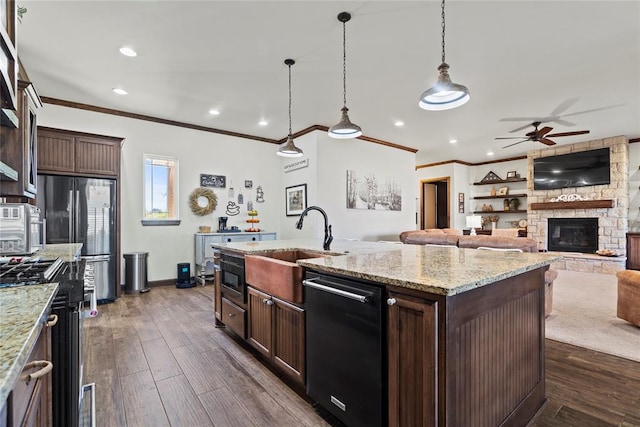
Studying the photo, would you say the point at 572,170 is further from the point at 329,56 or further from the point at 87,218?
the point at 87,218

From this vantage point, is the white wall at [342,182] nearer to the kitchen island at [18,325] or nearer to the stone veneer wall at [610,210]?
the stone veneer wall at [610,210]

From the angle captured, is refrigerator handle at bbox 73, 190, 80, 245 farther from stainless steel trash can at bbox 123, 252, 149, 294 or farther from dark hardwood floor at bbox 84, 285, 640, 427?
dark hardwood floor at bbox 84, 285, 640, 427

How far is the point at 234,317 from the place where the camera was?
9.08ft

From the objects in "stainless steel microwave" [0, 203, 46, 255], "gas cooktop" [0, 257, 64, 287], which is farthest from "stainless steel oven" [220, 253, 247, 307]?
"stainless steel microwave" [0, 203, 46, 255]

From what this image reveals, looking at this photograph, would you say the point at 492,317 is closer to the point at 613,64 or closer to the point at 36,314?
the point at 36,314

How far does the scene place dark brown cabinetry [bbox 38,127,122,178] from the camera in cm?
389

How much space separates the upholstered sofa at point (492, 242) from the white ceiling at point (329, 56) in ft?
6.48

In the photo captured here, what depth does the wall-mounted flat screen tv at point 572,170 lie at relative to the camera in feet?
22.0

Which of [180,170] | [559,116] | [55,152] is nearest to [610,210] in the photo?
[559,116]

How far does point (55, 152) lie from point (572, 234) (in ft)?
31.9

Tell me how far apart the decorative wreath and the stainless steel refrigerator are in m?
1.35

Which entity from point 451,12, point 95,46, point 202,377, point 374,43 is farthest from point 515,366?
point 95,46

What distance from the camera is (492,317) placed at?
55.6 inches

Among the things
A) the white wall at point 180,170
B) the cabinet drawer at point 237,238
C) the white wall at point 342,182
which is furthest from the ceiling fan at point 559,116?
the cabinet drawer at point 237,238
